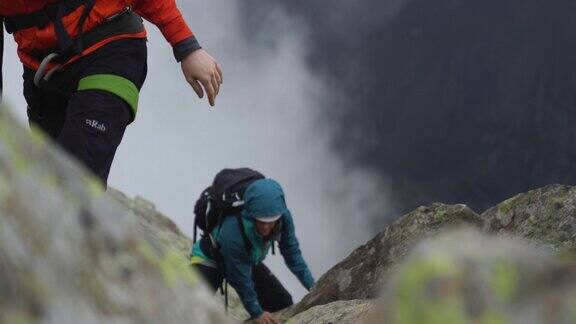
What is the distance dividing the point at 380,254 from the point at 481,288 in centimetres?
1074

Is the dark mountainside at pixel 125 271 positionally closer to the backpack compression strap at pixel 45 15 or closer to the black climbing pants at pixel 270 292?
the backpack compression strap at pixel 45 15

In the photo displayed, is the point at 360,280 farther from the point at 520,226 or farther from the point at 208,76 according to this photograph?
the point at 208,76

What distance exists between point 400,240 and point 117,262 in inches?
423

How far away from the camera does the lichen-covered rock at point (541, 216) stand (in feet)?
36.0

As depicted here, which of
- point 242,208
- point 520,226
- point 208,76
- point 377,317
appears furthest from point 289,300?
point 377,317

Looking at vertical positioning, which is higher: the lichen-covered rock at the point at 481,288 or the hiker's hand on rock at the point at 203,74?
the hiker's hand on rock at the point at 203,74

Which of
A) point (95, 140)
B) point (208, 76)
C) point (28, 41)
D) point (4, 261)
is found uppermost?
point (208, 76)

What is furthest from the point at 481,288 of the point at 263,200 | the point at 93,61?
the point at 263,200

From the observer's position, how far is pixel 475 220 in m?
12.7

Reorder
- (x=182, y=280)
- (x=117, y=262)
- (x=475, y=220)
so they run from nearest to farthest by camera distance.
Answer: (x=117, y=262) < (x=182, y=280) < (x=475, y=220)

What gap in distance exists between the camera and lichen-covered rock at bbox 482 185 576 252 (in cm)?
1098

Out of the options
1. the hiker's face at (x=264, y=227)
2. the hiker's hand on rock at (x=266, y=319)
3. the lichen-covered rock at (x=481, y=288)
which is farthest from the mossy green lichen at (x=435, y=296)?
the hiker's hand on rock at (x=266, y=319)

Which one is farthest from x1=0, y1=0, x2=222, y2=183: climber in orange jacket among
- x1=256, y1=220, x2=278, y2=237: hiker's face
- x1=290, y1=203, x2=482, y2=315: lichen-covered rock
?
x1=256, y1=220, x2=278, y2=237: hiker's face

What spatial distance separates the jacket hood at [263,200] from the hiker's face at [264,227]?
181mm
